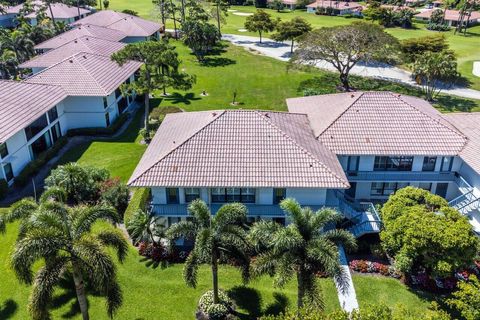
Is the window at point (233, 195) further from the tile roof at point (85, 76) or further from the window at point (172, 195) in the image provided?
the tile roof at point (85, 76)

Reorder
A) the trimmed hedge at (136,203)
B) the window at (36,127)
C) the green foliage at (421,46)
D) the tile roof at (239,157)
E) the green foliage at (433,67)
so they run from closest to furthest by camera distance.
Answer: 1. the tile roof at (239,157)
2. the trimmed hedge at (136,203)
3. the window at (36,127)
4. the green foliage at (433,67)
5. the green foliage at (421,46)

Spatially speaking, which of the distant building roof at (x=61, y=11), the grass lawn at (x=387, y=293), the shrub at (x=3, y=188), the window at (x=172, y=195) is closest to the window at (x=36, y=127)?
the shrub at (x=3, y=188)

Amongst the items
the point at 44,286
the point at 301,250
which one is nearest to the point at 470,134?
the point at 301,250

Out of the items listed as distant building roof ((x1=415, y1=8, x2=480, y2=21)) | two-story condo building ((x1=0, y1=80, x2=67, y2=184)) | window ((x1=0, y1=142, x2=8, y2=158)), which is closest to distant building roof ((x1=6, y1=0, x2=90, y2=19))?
two-story condo building ((x1=0, y1=80, x2=67, y2=184))

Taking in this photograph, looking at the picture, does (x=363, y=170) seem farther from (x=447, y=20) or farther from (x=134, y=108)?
(x=447, y=20)

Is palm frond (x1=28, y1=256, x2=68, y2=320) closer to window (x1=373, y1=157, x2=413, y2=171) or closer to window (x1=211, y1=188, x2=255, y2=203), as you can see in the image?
window (x1=211, y1=188, x2=255, y2=203)

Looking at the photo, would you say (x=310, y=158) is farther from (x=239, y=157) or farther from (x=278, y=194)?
(x=239, y=157)
